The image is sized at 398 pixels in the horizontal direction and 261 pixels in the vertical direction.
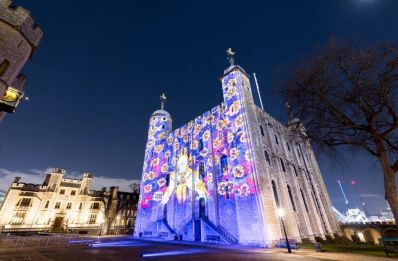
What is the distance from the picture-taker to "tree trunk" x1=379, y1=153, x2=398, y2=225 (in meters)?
8.35

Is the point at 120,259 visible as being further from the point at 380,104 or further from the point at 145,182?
the point at 145,182

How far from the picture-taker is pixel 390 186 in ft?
28.0

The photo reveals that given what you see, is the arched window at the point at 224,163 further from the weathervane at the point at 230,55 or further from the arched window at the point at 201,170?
the weathervane at the point at 230,55

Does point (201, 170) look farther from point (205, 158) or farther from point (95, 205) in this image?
point (95, 205)

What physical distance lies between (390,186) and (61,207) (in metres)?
49.3

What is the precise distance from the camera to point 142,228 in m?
27.7

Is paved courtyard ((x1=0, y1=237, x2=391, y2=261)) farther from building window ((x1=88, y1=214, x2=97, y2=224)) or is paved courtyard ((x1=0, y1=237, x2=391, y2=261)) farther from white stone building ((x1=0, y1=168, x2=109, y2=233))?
building window ((x1=88, y1=214, x2=97, y2=224))

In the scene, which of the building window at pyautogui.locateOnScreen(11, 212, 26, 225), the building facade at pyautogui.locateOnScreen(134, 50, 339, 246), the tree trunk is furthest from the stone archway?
the building window at pyautogui.locateOnScreen(11, 212, 26, 225)

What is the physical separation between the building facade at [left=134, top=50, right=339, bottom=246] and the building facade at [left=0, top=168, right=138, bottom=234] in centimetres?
1815

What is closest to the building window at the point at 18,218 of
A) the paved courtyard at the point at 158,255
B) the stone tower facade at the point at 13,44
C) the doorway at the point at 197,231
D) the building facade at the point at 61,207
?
the building facade at the point at 61,207

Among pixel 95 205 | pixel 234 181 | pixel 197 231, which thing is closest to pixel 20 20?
pixel 234 181

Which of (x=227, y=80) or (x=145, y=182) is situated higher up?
(x=227, y=80)

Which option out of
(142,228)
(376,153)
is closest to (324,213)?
(376,153)

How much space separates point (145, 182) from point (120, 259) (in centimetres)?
2150
